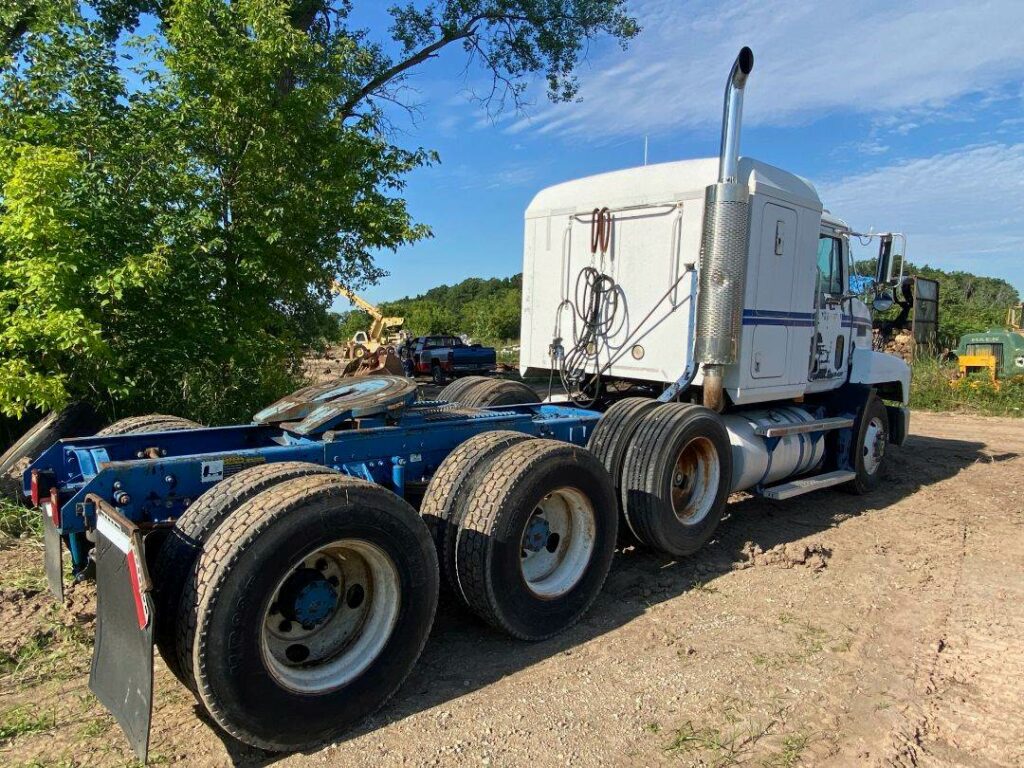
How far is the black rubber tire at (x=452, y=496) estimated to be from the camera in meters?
3.80

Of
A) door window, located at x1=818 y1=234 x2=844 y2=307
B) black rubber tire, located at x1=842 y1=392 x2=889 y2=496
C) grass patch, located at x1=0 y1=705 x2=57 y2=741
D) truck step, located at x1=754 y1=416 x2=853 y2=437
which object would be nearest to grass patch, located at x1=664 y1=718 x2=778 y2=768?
grass patch, located at x1=0 y1=705 x2=57 y2=741

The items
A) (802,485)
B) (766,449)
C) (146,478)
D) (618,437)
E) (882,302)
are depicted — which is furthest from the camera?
(882,302)

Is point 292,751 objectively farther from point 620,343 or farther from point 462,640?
point 620,343

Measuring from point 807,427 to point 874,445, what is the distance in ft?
5.79

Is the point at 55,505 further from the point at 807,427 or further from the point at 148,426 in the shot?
the point at 807,427

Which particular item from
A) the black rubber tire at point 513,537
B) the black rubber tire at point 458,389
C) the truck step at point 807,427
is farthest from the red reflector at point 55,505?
the truck step at point 807,427

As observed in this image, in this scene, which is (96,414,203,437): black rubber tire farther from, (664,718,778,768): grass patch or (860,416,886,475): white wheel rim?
(860,416,886,475): white wheel rim

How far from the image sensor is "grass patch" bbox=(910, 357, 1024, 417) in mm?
15992

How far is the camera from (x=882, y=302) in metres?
7.82

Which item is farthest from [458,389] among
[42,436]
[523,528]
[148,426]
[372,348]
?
[372,348]

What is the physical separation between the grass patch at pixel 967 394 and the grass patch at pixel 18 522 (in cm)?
1638

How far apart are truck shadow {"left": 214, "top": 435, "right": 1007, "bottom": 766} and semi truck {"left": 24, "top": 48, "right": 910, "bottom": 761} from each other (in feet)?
0.50

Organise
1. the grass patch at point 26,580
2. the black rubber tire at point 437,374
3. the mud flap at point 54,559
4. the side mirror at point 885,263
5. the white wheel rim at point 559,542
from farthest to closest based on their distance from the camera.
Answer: the black rubber tire at point 437,374 < the side mirror at point 885,263 < the grass patch at point 26,580 < the white wheel rim at point 559,542 < the mud flap at point 54,559

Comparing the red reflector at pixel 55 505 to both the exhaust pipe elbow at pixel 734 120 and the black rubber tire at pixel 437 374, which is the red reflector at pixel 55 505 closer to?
the exhaust pipe elbow at pixel 734 120
